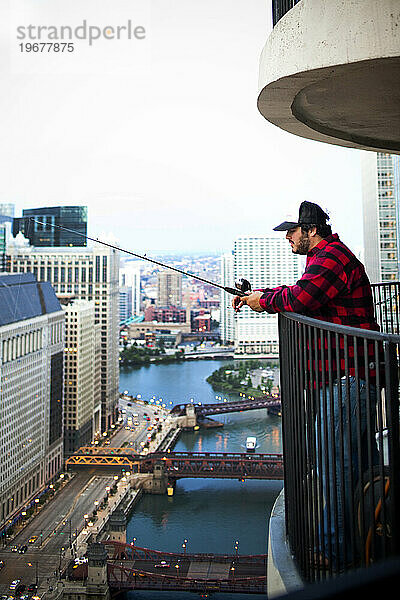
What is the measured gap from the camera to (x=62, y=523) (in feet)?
29.1

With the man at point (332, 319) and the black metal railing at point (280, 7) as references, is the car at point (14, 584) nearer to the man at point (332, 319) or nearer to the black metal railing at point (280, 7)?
the man at point (332, 319)

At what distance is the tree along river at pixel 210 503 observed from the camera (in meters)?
8.14

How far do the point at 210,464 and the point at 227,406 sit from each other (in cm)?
276

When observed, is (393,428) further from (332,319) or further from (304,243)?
(304,243)

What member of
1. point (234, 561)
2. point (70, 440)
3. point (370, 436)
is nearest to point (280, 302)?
point (370, 436)

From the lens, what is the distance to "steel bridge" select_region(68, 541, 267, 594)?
285 inches

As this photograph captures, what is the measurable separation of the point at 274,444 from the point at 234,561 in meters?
3.86

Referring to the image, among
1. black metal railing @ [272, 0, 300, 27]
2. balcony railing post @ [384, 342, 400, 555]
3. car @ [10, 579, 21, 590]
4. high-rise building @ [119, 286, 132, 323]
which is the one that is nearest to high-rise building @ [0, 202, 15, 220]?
high-rise building @ [119, 286, 132, 323]

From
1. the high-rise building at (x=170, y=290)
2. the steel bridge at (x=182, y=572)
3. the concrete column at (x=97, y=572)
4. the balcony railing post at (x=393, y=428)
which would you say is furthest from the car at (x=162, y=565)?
the high-rise building at (x=170, y=290)

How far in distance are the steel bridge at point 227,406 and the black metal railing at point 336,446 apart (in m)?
11.6

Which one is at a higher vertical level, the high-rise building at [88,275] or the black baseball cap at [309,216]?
the high-rise building at [88,275]

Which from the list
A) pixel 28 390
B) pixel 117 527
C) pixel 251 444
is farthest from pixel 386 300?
pixel 28 390

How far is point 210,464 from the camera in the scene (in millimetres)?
10180

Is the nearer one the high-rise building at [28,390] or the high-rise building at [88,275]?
the high-rise building at [28,390]
